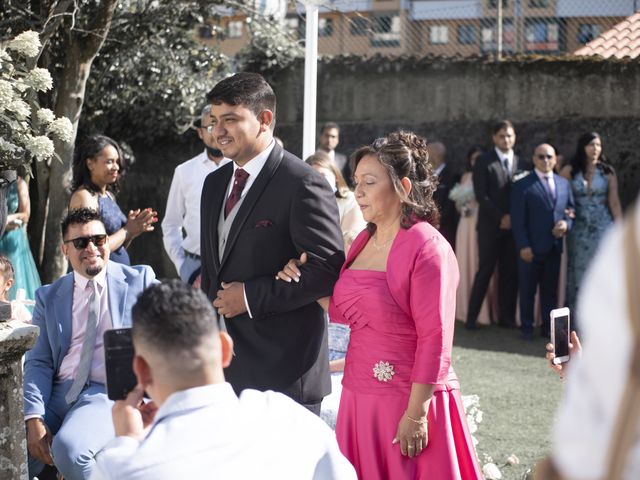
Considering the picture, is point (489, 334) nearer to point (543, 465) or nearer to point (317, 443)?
point (317, 443)

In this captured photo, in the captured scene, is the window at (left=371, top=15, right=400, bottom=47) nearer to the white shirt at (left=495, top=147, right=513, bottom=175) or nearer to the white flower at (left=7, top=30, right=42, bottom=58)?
the white shirt at (left=495, top=147, right=513, bottom=175)

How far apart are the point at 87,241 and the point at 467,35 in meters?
9.23

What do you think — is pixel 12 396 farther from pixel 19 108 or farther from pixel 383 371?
pixel 383 371

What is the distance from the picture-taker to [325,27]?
1510cm

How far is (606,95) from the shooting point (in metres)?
11.2

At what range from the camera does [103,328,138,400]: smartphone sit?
8.99 ft

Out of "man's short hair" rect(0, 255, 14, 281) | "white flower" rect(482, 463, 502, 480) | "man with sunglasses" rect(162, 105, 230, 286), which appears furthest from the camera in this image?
"man with sunglasses" rect(162, 105, 230, 286)

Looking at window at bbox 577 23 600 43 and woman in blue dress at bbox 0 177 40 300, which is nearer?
woman in blue dress at bbox 0 177 40 300

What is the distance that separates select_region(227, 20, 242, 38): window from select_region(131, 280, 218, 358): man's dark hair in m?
11.0

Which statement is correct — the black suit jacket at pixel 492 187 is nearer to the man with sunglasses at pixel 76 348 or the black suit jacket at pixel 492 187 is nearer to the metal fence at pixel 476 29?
the metal fence at pixel 476 29

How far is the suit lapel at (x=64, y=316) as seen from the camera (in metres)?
4.75

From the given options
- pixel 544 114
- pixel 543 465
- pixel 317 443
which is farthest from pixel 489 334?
pixel 543 465

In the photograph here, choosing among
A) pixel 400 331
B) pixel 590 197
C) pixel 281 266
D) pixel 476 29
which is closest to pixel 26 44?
pixel 281 266

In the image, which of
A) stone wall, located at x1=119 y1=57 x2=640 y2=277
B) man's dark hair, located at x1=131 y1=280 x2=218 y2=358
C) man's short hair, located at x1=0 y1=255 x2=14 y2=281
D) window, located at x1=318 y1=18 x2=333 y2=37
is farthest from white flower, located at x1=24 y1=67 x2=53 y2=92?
window, located at x1=318 y1=18 x2=333 y2=37
